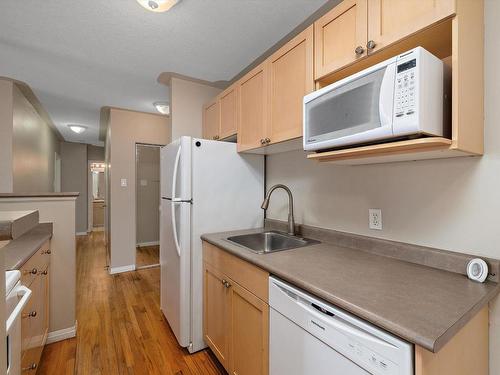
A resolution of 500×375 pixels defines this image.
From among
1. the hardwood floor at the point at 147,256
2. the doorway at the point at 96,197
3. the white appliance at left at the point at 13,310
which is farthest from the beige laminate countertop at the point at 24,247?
the doorway at the point at 96,197

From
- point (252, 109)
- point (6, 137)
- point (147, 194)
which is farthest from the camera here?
point (147, 194)

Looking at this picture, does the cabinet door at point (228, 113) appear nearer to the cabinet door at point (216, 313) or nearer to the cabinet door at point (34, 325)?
the cabinet door at point (216, 313)

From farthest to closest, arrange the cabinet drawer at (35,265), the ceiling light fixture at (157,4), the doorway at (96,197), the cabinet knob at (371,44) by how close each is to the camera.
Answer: the doorway at (96,197), the ceiling light fixture at (157,4), the cabinet drawer at (35,265), the cabinet knob at (371,44)

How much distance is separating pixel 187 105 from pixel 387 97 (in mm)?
2214

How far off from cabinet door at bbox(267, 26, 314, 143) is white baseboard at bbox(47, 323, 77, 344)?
2.26 meters

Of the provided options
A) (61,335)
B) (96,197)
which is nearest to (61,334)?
(61,335)

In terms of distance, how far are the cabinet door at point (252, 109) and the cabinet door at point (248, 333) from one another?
1016mm

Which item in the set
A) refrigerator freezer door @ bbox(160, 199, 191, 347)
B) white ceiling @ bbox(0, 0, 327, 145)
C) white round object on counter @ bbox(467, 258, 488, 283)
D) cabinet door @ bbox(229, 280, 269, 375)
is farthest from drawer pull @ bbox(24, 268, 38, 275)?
white round object on counter @ bbox(467, 258, 488, 283)

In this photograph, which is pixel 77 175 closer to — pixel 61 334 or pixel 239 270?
pixel 61 334

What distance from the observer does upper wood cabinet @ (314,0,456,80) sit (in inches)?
38.2

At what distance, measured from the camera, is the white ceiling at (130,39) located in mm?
1671

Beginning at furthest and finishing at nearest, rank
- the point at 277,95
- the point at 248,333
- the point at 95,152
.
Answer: the point at 95,152 → the point at 277,95 → the point at 248,333

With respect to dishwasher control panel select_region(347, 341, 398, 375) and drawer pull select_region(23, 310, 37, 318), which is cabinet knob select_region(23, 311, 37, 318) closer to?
drawer pull select_region(23, 310, 37, 318)

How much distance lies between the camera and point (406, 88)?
0.91 meters
